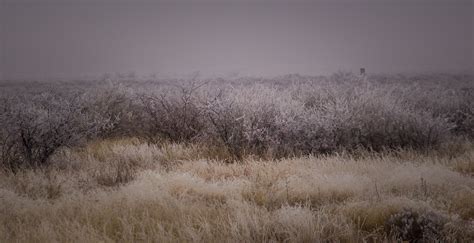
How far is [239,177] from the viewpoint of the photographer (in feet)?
18.7

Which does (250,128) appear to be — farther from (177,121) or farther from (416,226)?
(416,226)

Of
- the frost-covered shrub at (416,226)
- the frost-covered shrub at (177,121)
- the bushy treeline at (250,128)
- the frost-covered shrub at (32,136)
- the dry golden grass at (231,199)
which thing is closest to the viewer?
the frost-covered shrub at (416,226)

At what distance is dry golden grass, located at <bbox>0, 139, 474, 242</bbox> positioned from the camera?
3730 mm

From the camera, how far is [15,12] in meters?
11.7

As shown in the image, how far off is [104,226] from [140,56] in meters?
139

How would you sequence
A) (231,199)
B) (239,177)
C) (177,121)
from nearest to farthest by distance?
1. (231,199)
2. (239,177)
3. (177,121)

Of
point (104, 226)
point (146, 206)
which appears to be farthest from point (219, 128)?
point (104, 226)

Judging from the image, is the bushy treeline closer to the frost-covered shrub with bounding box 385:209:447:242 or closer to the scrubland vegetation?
the scrubland vegetation

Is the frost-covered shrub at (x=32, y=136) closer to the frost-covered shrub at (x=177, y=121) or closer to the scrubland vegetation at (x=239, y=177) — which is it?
the scrubland vegetation at (x=239, y=177)

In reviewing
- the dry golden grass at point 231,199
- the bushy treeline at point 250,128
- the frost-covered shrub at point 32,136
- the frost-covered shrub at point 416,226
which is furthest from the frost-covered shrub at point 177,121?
the frost-covered shrub at point 416,226

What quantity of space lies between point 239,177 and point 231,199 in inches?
44.7

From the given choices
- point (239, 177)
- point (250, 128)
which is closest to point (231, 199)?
point (239, 177)

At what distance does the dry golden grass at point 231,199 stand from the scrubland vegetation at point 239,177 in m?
0.02

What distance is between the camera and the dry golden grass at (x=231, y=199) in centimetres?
373
